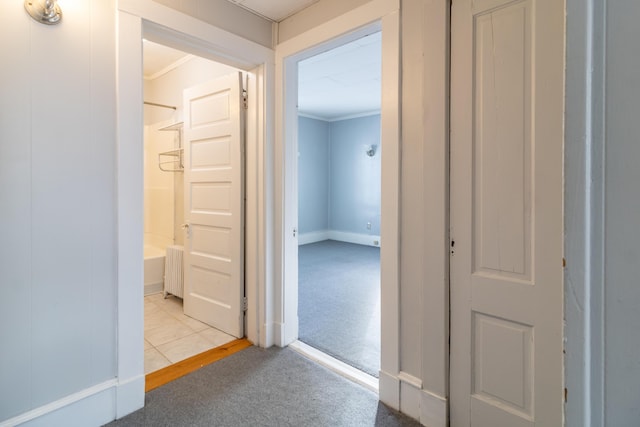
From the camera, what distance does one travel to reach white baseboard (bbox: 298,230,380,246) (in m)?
6.75

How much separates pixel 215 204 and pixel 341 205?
15.3 ft

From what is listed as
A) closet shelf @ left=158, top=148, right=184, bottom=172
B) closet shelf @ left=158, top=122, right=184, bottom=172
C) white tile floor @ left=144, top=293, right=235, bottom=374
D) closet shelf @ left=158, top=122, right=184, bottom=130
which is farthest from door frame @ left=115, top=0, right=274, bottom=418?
closet shelf @ left=158, top=148, right=184, bottom=172

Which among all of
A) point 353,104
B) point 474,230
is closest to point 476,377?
point 474,230

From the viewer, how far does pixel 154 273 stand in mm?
3799

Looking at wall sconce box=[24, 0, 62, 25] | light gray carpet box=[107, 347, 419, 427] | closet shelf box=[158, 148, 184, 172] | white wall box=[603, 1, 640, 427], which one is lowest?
light gray carpet box=[107, 347, 419, 427]

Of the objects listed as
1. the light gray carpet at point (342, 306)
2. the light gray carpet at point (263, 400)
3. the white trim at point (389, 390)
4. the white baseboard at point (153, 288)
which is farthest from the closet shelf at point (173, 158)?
the white trim at point (389, 390)

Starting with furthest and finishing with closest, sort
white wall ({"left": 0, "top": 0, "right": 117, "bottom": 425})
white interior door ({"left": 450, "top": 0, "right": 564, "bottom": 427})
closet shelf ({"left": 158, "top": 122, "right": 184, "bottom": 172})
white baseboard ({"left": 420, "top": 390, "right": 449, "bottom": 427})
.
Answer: closet shelf ({"left": 158, "top": 122, "right": 184, "bottom": 172}) → white baseboard ({"left": 420, "top": 390, "right": 449, "bottom": 427}) → white wall ({"left": 0, "top": 0, "right": 117, "bottom": 425}) → white interior door ({"left": 450, "top": 0, "right": 564, "bottom": 427})

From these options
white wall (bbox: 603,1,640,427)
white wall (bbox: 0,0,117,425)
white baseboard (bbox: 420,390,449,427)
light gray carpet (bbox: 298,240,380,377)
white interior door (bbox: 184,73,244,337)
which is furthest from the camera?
white interior door (bbox: 184,73,244,337)

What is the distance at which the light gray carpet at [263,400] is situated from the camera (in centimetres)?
175

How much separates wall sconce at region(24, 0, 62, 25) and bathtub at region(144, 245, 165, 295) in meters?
2.68

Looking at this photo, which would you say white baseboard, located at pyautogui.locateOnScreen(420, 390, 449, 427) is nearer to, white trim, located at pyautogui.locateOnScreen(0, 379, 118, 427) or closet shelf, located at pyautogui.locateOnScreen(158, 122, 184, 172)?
white trim, located at pyautogui.locateOnScreen(0, 379, 118, 427)

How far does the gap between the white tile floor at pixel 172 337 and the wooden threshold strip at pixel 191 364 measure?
0.06 m

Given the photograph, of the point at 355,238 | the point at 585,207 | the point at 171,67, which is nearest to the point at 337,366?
the point at 585,207

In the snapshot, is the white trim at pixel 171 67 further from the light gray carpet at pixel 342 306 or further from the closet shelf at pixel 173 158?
the light gray carpet at pixel 342 306
